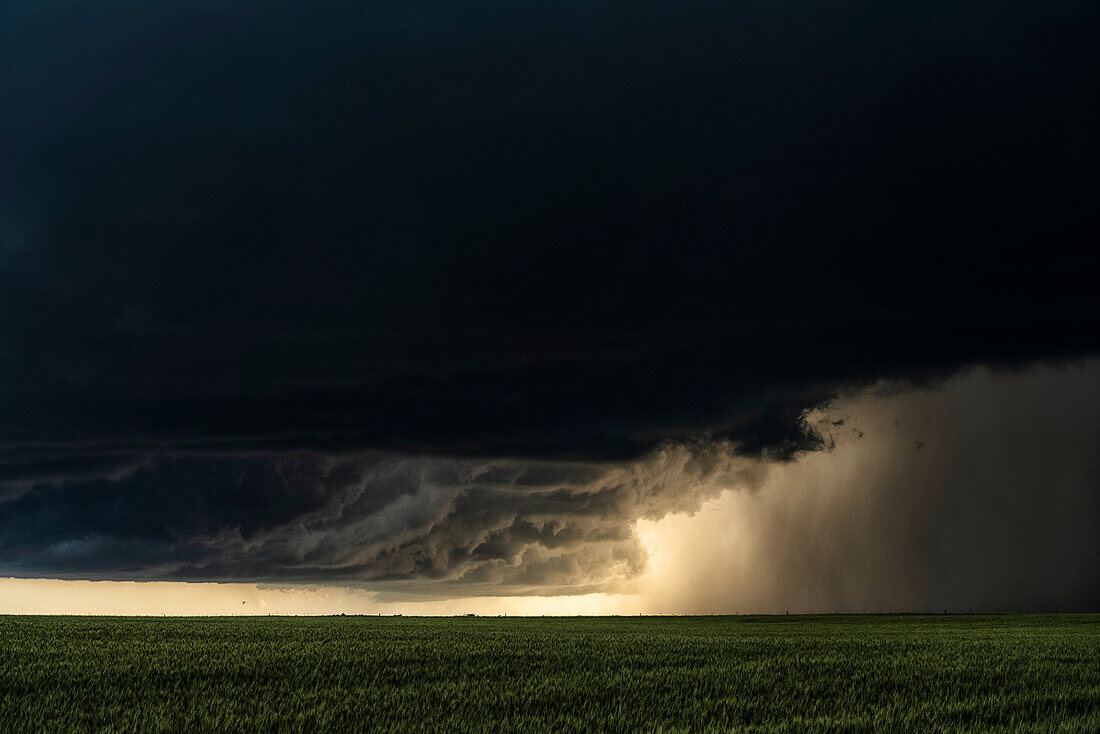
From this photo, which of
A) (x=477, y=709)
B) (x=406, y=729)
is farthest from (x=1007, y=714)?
(x=406, y=729)

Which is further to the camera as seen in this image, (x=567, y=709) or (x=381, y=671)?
(x=381, y=671)

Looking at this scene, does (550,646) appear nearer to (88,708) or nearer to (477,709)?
(477,709)

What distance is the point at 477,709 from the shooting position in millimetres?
16000

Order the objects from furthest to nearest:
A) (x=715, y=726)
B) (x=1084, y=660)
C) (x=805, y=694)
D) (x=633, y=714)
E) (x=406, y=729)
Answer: (x=1084, y=660) < (x=805, y=694) < (x=633, y=714) < (x=715, y=726) < (x=406, y=729)

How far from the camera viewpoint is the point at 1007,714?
17125mm

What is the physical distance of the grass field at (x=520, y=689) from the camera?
15.0 meters

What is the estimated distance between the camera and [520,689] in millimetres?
18172

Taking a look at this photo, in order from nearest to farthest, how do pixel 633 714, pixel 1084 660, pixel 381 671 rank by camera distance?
pixel 633 714 → pixel 381 671 → pixel 1084 660

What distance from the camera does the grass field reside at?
15.0 m

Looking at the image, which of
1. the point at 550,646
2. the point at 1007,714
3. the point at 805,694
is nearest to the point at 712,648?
the point at 550,646

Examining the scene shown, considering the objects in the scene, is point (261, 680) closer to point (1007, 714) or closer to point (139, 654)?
point (139, 654)

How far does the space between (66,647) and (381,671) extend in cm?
1095

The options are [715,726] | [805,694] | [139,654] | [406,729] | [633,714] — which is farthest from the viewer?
[139,654]

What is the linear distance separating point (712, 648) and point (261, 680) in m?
15.3
